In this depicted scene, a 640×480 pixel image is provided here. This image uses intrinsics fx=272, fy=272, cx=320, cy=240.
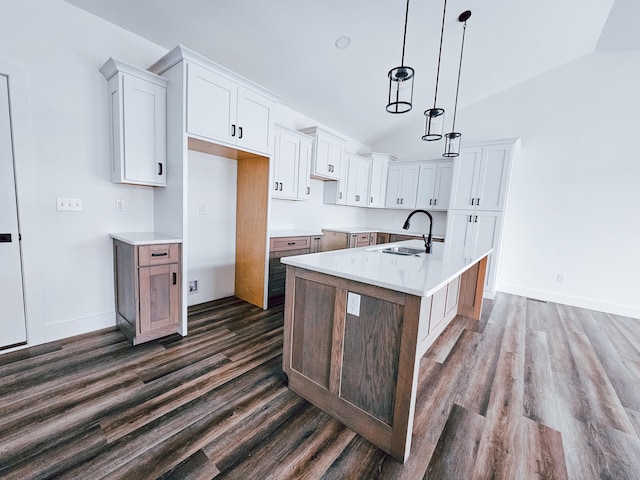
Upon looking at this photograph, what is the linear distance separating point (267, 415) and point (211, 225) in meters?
2.29

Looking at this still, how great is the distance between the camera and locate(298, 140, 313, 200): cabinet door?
12.3ft

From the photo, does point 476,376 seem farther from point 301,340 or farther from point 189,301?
point 189,301

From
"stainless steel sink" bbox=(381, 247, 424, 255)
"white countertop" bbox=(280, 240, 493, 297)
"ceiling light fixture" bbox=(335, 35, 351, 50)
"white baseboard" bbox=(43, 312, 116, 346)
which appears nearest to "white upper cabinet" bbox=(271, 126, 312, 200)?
"ceiling light fixture" bbox=(335, 35, 351, 50)

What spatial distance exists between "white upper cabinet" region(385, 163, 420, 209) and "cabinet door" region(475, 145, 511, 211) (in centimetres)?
119

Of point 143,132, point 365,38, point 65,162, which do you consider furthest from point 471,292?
point 65,162

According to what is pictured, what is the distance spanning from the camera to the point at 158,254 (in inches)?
91.4

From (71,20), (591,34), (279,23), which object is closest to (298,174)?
(279,23)

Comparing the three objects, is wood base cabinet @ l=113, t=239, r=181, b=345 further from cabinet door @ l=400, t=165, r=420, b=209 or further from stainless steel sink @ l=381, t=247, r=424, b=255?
cabinet door @ l=400, t=165, r=420, b=209

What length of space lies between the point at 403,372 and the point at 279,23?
9.99ft

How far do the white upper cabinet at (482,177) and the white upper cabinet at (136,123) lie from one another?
414cm

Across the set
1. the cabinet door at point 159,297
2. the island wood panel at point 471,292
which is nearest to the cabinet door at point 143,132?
the cabinet door at point 159,297

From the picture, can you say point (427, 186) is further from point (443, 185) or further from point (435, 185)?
point (443, 185)

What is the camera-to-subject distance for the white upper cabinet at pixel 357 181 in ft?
15.8

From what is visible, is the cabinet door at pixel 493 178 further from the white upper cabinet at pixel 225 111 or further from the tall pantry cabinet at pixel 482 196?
the white upper cabinet at pixel 225 111
